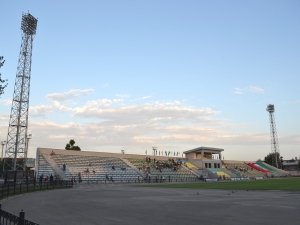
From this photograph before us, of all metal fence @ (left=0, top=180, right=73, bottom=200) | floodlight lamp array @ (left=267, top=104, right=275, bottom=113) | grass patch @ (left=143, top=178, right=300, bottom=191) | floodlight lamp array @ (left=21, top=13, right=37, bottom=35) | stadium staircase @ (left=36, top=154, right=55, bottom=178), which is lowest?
grass patch @ (left=143, top=178, right=300, bottom=191)

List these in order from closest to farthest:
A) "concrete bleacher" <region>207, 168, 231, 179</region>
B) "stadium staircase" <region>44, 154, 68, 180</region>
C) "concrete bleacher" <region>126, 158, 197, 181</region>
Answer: "stadium staircase" <region>44, 154, 68, 180</region>, "concrete bleacher" <region>126, 158, 197, 181</region>, "concrete bleacher" <region>207, 168, 231, 179</region>

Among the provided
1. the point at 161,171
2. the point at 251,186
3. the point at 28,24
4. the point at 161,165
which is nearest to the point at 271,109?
the point at 161,165

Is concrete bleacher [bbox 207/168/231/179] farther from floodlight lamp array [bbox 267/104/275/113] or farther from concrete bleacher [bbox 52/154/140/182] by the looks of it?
floodlight lamp array [bbox 267/104/275/113]

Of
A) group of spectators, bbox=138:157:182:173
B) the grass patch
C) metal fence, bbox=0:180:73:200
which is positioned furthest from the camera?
group of spectators, bbox=138:157:182:173

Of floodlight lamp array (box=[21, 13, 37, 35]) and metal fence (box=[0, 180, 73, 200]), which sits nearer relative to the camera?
metal fence (box=[0, 180, 73, 200])

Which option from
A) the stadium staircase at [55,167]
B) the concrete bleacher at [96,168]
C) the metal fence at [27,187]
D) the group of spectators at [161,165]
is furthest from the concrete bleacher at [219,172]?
the metal fence at [27,187]

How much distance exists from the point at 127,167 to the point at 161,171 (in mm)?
8158

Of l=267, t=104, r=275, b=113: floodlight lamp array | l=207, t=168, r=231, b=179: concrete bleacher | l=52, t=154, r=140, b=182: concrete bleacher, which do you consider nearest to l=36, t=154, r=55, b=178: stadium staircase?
l=52, t=154, r=140, b=182: concrete bleacher

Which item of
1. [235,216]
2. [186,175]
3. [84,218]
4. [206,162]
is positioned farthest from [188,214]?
[206,162]

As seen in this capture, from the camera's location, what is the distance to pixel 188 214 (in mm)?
12852

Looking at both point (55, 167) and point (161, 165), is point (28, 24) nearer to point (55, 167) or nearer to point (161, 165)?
point (55, 167)

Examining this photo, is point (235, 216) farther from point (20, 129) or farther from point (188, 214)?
point (20, 129)

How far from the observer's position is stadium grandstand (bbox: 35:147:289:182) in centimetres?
5238

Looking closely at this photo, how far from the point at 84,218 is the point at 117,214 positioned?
1604 mm
